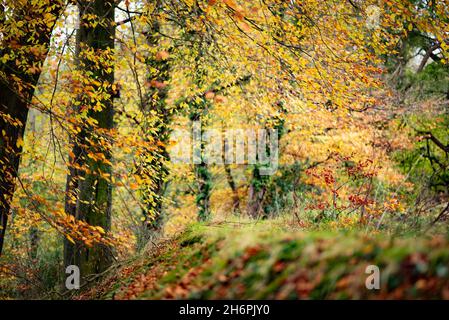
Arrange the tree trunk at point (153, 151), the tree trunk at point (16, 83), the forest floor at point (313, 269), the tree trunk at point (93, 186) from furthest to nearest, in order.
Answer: the tree trunk at point (93, 186) → the tree trunk at point (153, 151) → the tree trunk at point (16, 83) → the forest floor at point (313, 269)

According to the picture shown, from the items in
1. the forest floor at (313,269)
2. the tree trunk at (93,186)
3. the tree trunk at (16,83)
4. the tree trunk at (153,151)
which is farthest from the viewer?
the tree trunk at (93,186)

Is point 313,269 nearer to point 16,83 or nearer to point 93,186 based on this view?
point 16,83

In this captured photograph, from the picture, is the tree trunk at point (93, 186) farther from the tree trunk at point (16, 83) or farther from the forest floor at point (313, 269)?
the forest floor at point (313, 269)

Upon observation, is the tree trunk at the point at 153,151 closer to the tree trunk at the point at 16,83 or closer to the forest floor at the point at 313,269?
the tree trunk at the point at 16,83

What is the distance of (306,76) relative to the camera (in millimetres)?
7758

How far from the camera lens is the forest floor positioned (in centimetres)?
242

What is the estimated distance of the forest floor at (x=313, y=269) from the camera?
7.93 feet

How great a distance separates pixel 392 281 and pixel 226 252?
1.37m

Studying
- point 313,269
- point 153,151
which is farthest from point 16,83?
point 313,269

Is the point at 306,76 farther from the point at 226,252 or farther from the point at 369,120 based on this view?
the point at 369,120

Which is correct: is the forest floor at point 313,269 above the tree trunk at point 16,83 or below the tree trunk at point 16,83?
below

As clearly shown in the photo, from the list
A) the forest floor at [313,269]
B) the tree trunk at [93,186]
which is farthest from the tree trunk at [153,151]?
the forest floor at [313,269]

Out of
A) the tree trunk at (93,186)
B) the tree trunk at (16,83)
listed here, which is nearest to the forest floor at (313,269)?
the tree trunk at (16,83)

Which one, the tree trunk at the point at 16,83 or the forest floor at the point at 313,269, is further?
the tree trunk at the point at 16,83
